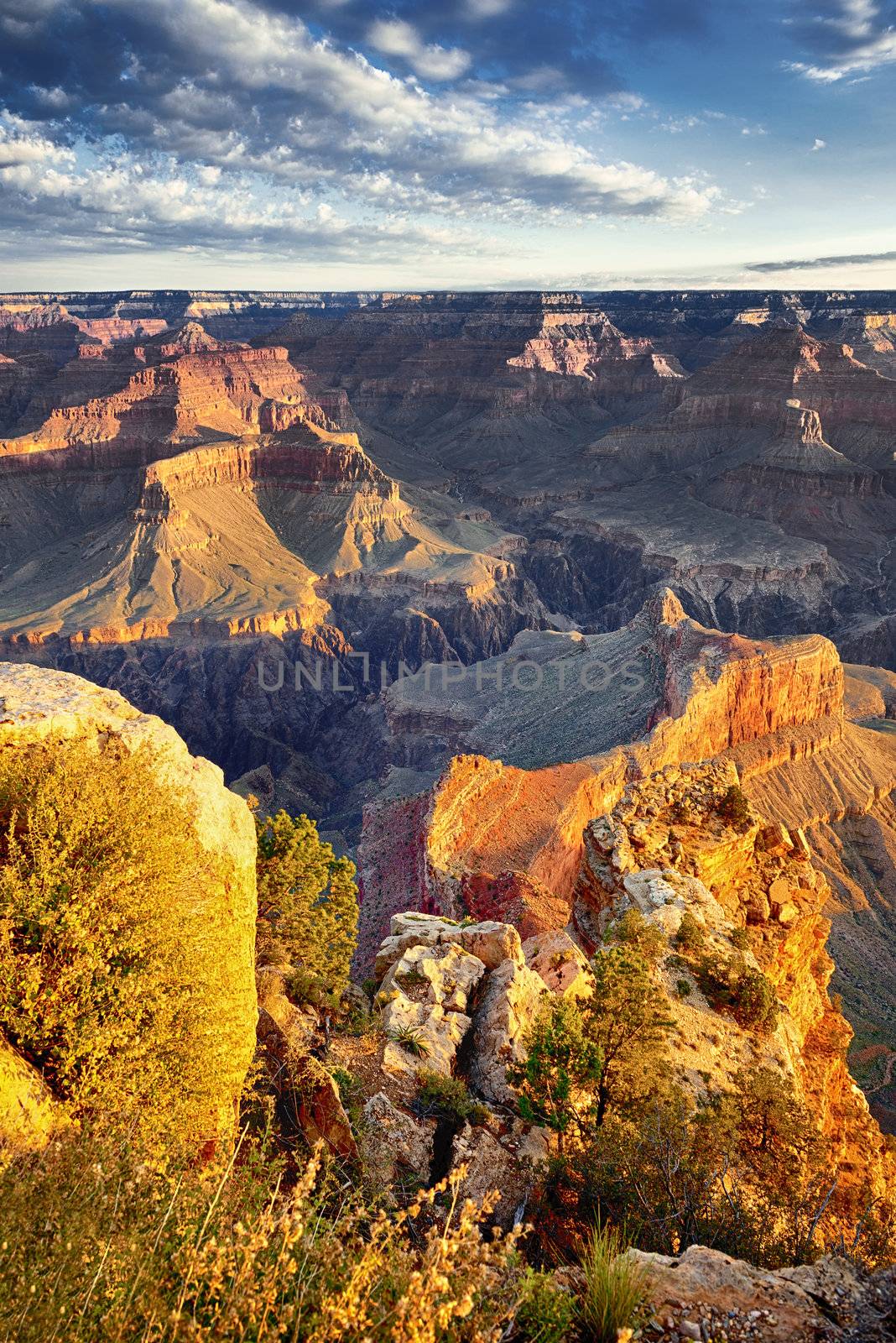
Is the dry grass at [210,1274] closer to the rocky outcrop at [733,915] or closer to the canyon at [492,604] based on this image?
the rocky outcrop at [733,915]

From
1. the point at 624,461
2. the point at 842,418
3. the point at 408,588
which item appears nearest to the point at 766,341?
the point at 842,418

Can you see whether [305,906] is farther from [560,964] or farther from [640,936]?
[640,936]

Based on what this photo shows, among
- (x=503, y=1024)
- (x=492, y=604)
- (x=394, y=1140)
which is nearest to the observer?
(x=394, y=1140)

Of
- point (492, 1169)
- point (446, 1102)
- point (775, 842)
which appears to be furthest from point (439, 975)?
point (775, 842)

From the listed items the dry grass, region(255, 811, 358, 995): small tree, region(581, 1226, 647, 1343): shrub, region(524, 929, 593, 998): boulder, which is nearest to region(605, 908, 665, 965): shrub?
region(524, 929, 593, 998): boulder

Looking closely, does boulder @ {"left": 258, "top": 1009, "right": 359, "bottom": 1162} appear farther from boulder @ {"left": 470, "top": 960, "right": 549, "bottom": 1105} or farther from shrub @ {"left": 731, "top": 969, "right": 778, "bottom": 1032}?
shrub @ {"left": 731, "top": 969, "right": 778, "bottom": 1032}

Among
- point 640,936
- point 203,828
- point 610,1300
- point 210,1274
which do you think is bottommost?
point 640,936
